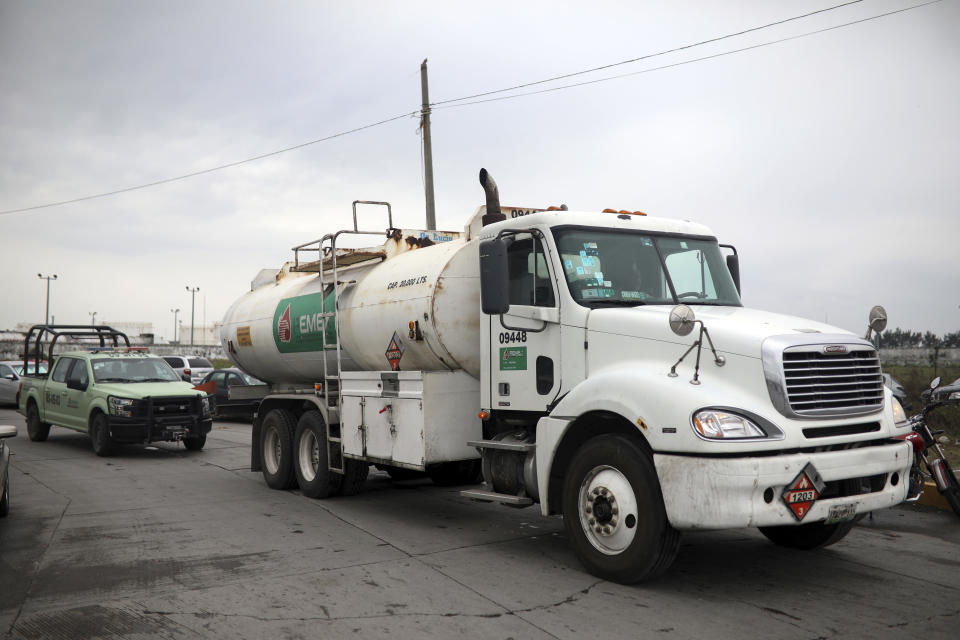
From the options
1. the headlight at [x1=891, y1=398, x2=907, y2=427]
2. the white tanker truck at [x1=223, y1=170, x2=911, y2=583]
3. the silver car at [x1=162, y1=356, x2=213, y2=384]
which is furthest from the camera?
the silver car at [x1=162, y1=356, x2=213, y2=384]

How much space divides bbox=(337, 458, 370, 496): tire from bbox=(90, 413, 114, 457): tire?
6492 millimetres

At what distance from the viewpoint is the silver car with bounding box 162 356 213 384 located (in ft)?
94.9

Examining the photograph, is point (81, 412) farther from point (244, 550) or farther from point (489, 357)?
point (489, 357)

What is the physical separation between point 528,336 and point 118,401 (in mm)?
10113

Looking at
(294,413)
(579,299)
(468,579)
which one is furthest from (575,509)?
(294,413)

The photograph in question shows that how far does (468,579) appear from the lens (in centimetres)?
602

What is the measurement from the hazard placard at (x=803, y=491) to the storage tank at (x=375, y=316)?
3.47 m

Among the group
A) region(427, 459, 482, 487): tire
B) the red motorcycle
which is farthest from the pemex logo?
the red motorcycle

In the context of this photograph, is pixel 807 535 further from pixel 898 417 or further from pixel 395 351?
pixel 395 351

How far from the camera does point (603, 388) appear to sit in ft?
19.3

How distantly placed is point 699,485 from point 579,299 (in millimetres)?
1999

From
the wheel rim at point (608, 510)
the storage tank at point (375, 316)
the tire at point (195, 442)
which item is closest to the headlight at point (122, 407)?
the tire at point (195, 442)

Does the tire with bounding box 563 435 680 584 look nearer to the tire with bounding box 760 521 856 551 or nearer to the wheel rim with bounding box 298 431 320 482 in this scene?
the tire with bounding box 760 521 856 551

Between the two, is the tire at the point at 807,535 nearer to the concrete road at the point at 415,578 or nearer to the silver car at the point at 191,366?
the concrete road at the point at 415,578
